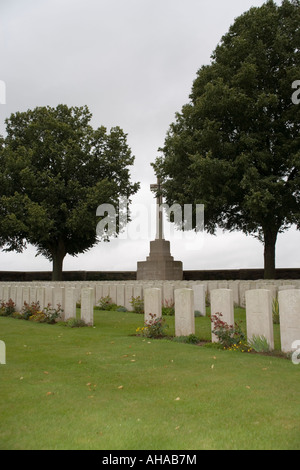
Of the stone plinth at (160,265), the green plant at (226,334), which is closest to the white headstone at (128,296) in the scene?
the green plant at (226,334)

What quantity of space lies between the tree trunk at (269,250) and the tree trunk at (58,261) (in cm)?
1500

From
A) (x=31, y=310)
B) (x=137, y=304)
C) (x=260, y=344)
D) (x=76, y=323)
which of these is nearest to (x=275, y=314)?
(x=260, y=344)

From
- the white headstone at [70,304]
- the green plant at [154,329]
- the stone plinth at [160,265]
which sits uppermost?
the stone plinth at [160,265]

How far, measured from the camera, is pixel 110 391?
16.5ft

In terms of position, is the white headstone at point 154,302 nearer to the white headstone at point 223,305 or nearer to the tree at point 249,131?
the white headstone at point 223,305

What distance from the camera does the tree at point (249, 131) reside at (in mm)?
21906

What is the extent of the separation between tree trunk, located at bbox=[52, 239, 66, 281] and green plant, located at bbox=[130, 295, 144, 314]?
56.6 ft

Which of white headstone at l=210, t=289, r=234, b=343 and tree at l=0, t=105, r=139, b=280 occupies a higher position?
tree at l=0, t=105, r=139, b=280

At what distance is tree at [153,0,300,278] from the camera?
71.9 ft

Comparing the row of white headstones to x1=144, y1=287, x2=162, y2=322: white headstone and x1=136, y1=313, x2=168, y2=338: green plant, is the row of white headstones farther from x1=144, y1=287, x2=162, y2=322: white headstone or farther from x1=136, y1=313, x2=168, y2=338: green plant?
x1=136, y1=313, x2=168, y2=338: green plant

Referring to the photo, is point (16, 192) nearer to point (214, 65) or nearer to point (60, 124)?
point (60, 124)

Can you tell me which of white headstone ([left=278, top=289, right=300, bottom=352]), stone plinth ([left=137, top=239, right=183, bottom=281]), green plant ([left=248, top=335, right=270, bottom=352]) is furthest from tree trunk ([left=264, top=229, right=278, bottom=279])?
white headstone ([left=278, top=289, right=300, bottom=352])

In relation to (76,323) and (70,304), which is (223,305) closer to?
(76,323)
